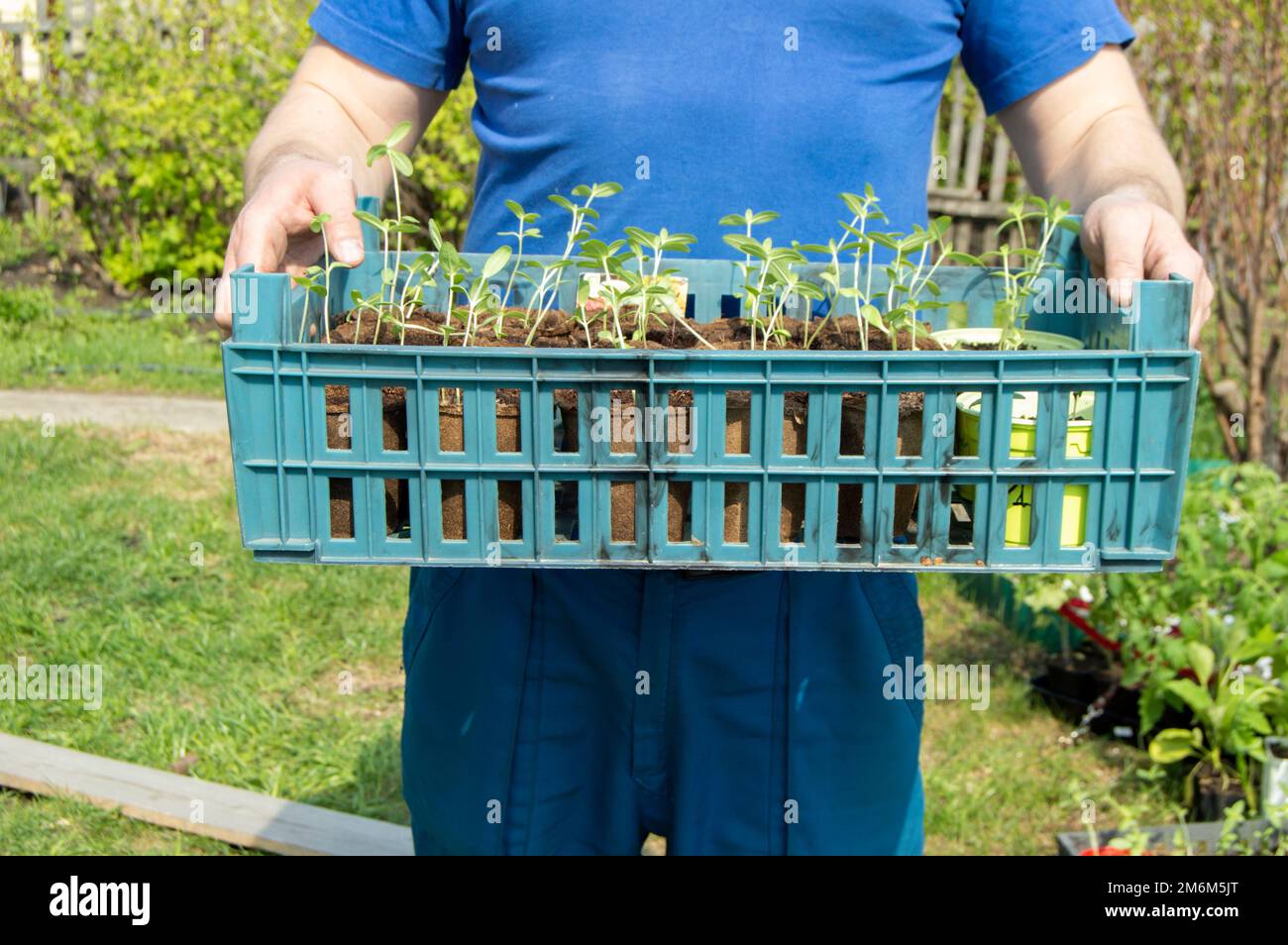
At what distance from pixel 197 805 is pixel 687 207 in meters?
2.11

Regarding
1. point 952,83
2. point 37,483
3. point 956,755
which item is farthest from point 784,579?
point 952,83

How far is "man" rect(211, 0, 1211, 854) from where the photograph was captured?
1856mm

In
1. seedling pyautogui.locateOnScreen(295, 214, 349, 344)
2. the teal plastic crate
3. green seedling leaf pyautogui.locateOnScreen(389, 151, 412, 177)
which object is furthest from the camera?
green seedling leaf pyautogui.locateOnScreen(389, 151, 412, 177)

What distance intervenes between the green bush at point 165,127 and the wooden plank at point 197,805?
4185 mm

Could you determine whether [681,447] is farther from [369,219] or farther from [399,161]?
[399,161]

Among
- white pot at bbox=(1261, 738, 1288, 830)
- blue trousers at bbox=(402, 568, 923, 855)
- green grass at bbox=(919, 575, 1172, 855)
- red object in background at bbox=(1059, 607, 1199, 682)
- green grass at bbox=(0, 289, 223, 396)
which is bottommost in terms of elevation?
green grass at bbox=(919, 575, 1172, 855)

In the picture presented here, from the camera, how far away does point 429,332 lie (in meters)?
1.62

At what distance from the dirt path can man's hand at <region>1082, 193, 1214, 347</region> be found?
15.7 feet

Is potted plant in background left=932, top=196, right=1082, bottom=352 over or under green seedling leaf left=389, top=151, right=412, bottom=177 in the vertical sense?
under

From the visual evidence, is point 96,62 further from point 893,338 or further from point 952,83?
point 893,338

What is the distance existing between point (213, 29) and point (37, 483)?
138 inches

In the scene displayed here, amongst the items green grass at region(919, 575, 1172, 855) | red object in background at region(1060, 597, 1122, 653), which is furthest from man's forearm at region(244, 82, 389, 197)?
red object in background at region(1060, 597, 1122, 653)

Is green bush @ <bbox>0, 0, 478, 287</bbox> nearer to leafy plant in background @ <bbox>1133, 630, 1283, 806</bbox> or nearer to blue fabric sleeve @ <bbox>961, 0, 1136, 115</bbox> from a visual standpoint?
leafy plant in background @ <bbox>1133, 630, 1283, 806</bbox>

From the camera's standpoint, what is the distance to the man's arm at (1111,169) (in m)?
1.62
